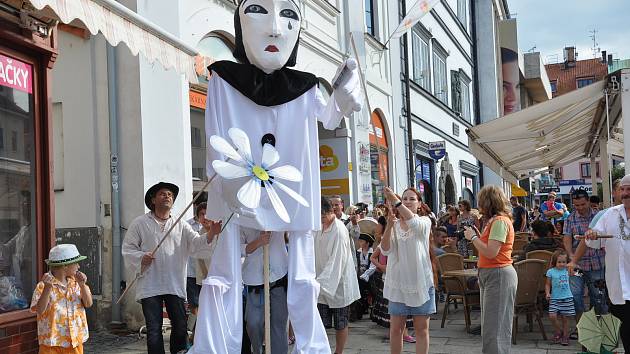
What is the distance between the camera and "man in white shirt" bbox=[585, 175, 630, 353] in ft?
16.6

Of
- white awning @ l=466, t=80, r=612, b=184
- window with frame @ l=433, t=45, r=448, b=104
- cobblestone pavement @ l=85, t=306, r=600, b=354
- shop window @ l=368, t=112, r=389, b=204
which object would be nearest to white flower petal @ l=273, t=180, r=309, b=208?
cobblestone pavement @ l=85, t=306, r=600, b=354

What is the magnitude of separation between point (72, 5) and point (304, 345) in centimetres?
261

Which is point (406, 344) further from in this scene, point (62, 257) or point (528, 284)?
point (62, 257)

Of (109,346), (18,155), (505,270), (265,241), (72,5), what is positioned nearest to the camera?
(265,241)

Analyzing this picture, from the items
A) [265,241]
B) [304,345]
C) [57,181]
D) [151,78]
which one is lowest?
[304,345]

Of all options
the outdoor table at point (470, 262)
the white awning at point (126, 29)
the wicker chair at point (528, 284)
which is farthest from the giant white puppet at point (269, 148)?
the outdoor table at point (470, 262)

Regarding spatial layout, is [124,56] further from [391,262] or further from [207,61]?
[391,262]

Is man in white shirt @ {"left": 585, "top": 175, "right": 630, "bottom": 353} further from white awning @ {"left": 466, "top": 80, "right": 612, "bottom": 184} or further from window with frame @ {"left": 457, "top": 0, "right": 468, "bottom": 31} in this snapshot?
window with frame @ {"left": 457, "top": 0, "right": 468, "bottom": 31}

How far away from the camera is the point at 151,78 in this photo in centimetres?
792

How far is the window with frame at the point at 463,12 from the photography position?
28.3m

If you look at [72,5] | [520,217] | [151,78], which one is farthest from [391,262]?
[520,217]

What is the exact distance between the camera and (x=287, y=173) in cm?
330

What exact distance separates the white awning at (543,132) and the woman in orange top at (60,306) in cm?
572

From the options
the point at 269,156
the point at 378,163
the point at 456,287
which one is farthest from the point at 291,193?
the point at 378,163
